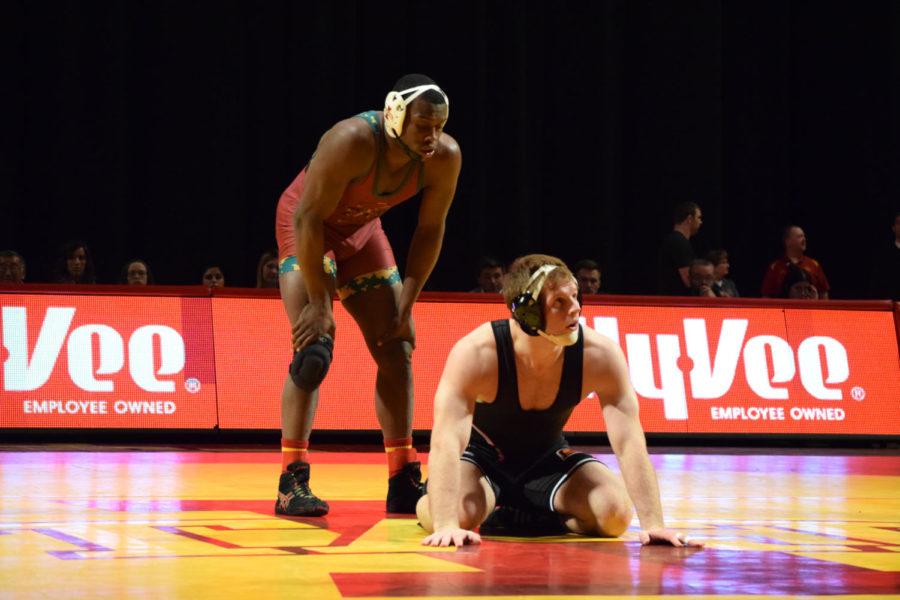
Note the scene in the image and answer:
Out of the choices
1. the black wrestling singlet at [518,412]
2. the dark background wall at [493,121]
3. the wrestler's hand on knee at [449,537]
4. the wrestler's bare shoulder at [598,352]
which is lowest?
the wrestler's hand on knee at [449,537]

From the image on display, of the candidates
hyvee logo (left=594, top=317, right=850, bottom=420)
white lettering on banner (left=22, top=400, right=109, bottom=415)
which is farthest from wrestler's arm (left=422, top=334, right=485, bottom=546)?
hyvee logo (left=594, top=317, right=850, bottom=420)

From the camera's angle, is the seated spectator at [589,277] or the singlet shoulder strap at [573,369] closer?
the singlet shoulder strap at [573,369]

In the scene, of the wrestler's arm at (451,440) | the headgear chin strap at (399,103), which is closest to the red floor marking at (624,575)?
the wrestler's arm at (451,440)

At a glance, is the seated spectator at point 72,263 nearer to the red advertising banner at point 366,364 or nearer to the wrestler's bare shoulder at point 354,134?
the red advertising banner at point 366,364

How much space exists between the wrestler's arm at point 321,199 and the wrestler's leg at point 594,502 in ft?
3.63

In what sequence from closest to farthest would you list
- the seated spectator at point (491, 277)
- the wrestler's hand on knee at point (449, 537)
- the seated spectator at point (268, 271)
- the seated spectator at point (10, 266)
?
1. the wrestler's hand on knee at point (449, 537)
2. the seated spectator at point (10, 266)
3. the seated spectator at point (268, 271)
4. the seated spectator at point (491, 277)

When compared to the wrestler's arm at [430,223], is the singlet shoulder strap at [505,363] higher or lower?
lower

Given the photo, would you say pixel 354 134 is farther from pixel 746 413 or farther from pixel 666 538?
pixel 746 413

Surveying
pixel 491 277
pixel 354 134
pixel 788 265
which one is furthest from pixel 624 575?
pixel 788 265

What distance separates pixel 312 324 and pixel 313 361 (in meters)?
0.14

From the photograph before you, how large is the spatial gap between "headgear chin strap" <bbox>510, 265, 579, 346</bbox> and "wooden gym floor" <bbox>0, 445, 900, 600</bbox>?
0.65 m

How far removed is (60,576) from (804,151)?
10959 mm

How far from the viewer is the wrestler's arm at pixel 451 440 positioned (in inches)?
167

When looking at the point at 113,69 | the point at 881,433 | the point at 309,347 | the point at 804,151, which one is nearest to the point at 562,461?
the point at 309,347
